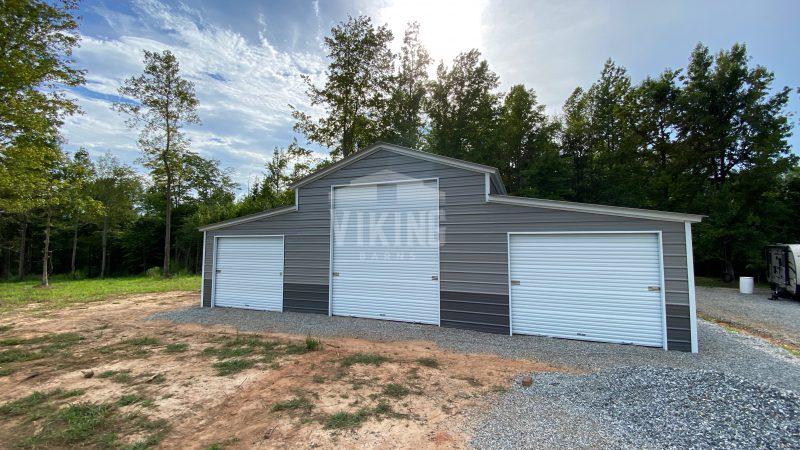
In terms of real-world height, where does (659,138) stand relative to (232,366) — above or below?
above

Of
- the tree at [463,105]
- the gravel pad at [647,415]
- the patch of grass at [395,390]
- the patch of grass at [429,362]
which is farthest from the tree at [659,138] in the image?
the patch of grass at [395,390]

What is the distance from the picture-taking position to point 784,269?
10742 millimetres

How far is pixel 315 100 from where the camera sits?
16906mm

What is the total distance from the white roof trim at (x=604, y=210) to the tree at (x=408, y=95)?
11.9 meters

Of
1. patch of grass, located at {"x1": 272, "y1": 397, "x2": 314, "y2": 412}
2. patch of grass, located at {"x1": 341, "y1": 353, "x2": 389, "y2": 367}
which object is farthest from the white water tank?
patch of grass, located at {"x1": 272, "y1": 397, "x2": 314, "y2": 412}

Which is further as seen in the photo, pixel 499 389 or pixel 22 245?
pixel 22 245

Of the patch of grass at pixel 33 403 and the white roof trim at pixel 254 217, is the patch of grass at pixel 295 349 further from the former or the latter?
the white roof trim at pixel 254 217

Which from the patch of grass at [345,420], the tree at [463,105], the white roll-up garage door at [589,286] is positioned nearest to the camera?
the patch of grass at [345,420]

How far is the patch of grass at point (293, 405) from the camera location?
3.42m

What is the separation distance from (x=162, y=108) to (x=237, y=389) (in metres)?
18.5

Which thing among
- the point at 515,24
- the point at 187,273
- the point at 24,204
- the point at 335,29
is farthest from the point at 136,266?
the point at 515,24

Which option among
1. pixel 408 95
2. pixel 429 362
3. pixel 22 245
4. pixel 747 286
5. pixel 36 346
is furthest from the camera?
pixel 22 245

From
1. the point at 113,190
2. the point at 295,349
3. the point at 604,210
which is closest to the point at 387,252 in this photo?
the point at 295,349

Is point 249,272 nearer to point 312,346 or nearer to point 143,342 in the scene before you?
point 143,342
